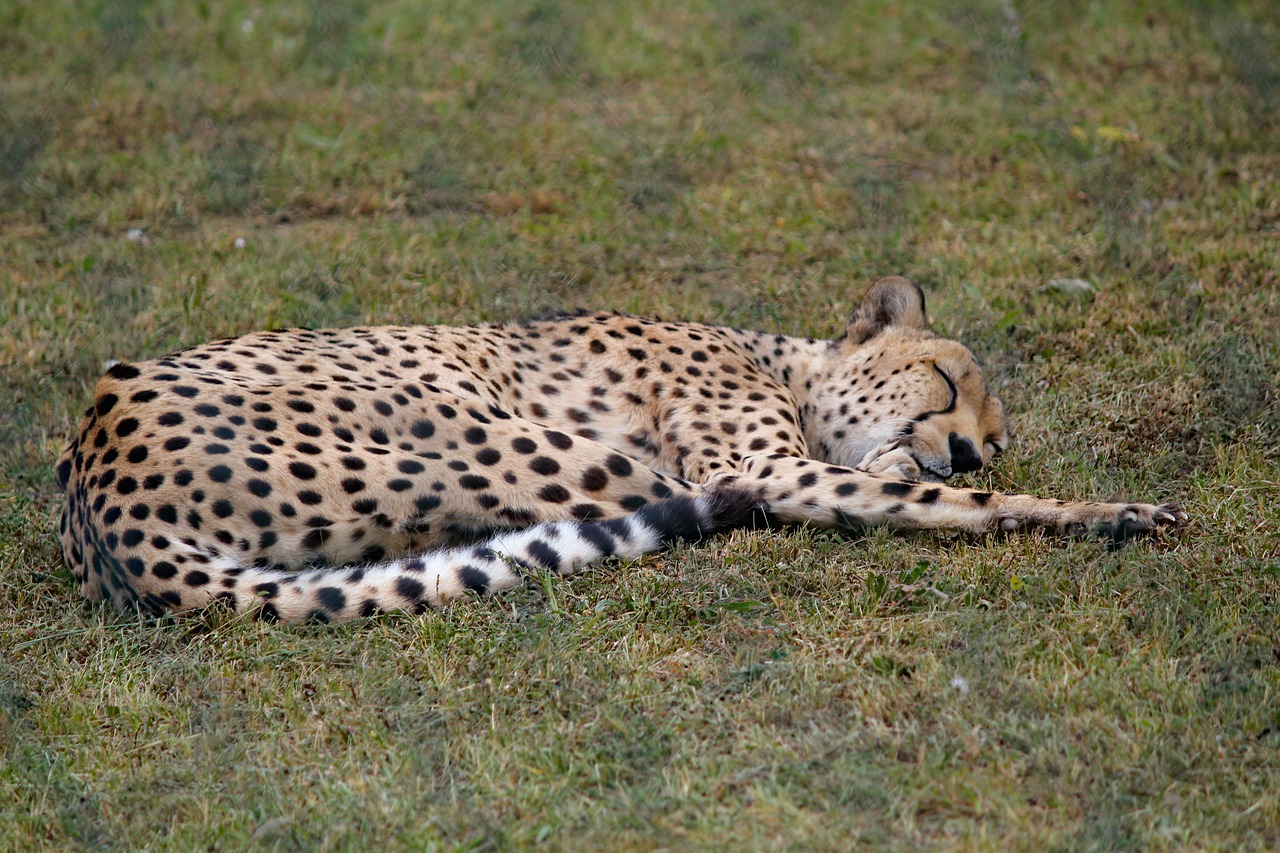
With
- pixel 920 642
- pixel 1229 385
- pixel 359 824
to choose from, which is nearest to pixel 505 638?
pixel 359 824

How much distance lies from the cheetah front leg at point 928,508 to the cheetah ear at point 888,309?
2.83 ft

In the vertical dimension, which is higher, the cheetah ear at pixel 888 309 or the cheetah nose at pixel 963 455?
the cheetah ear at pixel 888 309

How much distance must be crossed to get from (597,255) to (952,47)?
2.97 m

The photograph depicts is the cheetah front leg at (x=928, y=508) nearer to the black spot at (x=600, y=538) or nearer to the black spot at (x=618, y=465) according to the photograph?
the black spot at (x=618, y=465)

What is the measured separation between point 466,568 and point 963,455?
1508 mm

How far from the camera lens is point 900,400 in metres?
A: 3.88

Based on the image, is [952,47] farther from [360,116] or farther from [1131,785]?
[1131,785]

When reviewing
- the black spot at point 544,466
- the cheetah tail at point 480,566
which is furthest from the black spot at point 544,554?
the black spot at point 544,466

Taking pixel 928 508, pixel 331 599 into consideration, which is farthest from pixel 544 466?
pixel 928 508

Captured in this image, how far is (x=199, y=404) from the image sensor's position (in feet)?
10.3

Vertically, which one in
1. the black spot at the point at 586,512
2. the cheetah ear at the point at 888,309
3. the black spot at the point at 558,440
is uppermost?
the cheetah ear at the point at 888,309

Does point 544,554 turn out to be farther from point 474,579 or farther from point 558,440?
point 558,440

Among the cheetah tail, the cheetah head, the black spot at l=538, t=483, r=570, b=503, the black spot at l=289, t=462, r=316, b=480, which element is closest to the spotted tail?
the cheetah tail

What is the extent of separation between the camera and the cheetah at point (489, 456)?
2.97 m
